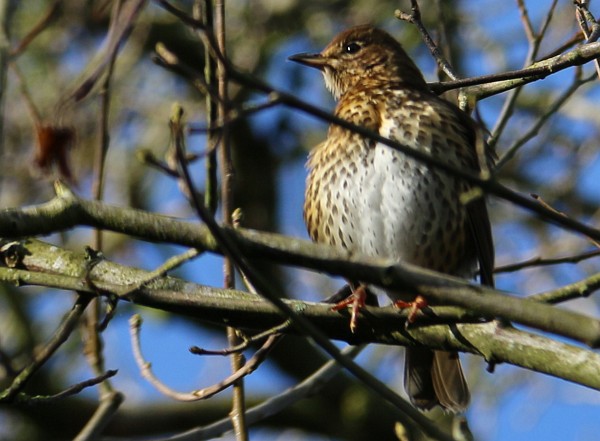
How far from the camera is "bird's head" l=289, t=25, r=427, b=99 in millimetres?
5848

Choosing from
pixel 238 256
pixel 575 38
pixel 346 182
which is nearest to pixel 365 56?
pixel 346 182

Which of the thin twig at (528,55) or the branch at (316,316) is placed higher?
the thin twig at (528,55)

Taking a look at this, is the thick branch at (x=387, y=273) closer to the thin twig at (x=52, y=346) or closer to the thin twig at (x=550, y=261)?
the thin twig at (x=52, y=346)

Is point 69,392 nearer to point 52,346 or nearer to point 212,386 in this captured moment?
point 52,346

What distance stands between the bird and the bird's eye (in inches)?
23.5

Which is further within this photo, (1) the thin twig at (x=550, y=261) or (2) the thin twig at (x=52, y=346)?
(1) the thin twig at (x=550, y=261)

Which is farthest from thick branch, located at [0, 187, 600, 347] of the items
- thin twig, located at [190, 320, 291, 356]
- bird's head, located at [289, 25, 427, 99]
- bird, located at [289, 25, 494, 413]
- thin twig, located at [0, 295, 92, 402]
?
bird's head, located at [289, 25, 427, 99]

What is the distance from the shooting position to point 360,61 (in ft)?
19.6

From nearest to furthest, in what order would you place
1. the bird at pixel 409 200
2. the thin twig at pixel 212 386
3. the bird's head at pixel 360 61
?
the thin twig at pixel 212 386
the bird at pixel 409 200
the bird's head at pixel 360 61

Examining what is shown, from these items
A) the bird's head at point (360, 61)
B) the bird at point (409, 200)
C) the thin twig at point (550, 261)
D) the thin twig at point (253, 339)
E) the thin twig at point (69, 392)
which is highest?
the bird's head at point (360, 61)

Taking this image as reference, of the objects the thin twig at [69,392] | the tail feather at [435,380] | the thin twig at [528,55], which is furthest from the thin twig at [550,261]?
the thin twig at [69,392]

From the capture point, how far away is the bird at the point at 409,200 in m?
4.88

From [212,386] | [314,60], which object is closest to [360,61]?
[314,60]

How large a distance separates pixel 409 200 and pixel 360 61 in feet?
4.49
